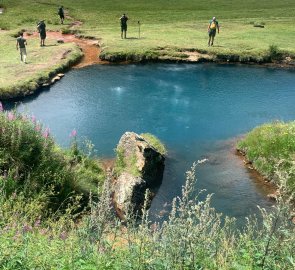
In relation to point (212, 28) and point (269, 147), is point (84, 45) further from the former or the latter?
point (269, 147)

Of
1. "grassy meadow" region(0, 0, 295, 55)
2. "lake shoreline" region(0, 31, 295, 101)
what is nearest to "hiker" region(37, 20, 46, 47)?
"lake shoreline" region(0, 31, 295, 101)

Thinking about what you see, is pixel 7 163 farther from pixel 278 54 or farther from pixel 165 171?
pixel 278 54

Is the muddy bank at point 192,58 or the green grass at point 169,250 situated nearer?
the green grass at point 169,250

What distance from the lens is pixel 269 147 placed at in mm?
25781

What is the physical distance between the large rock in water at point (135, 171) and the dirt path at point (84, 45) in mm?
21717

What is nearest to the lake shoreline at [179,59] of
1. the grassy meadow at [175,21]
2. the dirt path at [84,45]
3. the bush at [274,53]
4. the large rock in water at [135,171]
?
the dirt path at [84,45]

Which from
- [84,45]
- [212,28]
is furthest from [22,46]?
[212,28]

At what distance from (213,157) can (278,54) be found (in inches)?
1000

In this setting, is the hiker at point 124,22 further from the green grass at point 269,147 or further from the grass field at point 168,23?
the green grass at point 269,147

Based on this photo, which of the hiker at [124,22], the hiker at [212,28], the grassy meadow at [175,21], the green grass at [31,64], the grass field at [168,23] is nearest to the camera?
the green grass at [31,64]

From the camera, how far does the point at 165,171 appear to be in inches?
982

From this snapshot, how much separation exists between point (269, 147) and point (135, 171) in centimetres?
853

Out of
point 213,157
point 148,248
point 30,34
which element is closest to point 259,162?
point 213,157

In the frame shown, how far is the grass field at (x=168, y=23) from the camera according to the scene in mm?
48062
